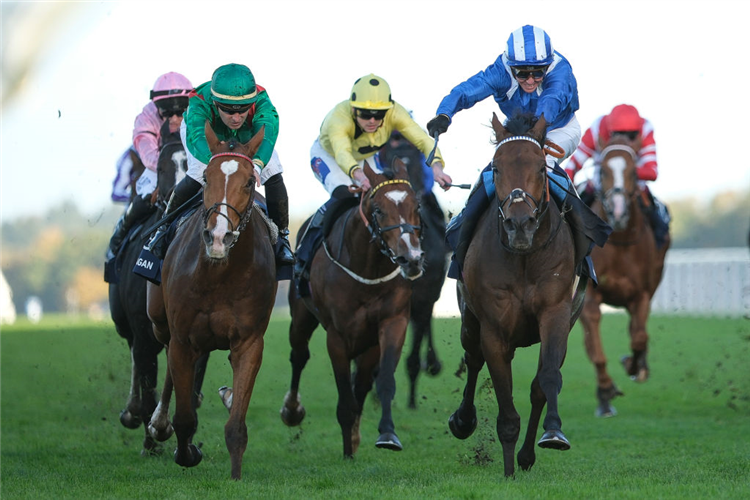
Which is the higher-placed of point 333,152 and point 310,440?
point 333,152

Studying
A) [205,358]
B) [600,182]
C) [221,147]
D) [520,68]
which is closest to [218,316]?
[221,147]

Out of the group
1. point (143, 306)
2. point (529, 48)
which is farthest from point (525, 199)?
point (143, 306)

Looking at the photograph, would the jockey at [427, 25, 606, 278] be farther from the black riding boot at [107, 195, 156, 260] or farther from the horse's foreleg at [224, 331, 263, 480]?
the black riding boot at [107, 195, 156, 260]

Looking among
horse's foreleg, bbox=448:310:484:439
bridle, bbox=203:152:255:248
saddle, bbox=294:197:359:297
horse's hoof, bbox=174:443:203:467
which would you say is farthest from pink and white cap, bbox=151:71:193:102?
horse's hoof, bbox=174:443:203:467

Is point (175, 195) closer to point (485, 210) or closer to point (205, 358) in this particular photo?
point (205, 358)

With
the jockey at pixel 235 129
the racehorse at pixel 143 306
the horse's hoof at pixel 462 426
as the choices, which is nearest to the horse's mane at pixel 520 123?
the jockey at pixel 235 129

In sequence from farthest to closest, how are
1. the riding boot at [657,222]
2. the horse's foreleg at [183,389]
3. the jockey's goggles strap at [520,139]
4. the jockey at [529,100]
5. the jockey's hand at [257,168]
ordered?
the riding boot at [657,222] → the jockey at [529,100] → the horse's foreleg at [183,389] → the jockey's goggles strap at [520,139] → the jockey's hand at [257,168]

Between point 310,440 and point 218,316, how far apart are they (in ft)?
9.92

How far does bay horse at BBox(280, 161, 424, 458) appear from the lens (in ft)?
27.3

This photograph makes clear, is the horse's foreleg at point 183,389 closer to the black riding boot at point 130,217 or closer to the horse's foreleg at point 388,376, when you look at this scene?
the horse's foreleg at point 388,376

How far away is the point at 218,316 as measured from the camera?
710cm

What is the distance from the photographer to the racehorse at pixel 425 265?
1101 centimetres

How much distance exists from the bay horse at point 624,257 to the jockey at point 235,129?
17.1 ft

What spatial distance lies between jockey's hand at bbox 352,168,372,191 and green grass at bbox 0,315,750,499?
1.21 meters
